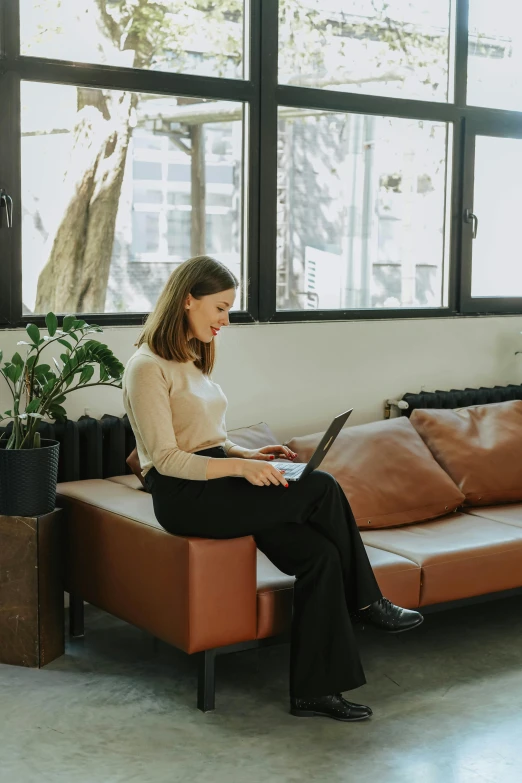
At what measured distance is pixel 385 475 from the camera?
3844 mm

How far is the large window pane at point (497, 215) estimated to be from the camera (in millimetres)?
4937

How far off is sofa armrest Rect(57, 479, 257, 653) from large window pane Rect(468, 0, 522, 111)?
2.68 m

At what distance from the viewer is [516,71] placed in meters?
5.00

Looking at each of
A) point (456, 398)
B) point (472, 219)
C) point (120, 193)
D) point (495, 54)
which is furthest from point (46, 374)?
point (495, 54)

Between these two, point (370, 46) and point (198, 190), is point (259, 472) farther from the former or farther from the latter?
point (370, 46)

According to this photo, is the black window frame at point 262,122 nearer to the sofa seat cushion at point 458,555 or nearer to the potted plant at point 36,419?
the potted plant at point 36,419

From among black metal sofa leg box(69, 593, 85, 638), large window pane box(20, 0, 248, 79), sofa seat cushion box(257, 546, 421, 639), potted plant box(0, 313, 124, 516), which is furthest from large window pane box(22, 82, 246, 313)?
sofa seat cushion box(257, 546, 421, 639)

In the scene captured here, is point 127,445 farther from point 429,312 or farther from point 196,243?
point 429,312

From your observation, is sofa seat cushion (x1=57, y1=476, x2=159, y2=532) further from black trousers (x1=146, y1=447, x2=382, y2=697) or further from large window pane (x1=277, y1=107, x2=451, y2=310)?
large window pane (x1=277, y1=107, x2=451, y2=310)

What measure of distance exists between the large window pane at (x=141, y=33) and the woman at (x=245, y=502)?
1.19 metres

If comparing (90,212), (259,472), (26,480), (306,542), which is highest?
(90,212)

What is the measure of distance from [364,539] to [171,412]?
0.93 meters

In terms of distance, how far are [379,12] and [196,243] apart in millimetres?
1384

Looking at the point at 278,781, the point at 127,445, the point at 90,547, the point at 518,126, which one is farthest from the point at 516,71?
the point at 278,781
